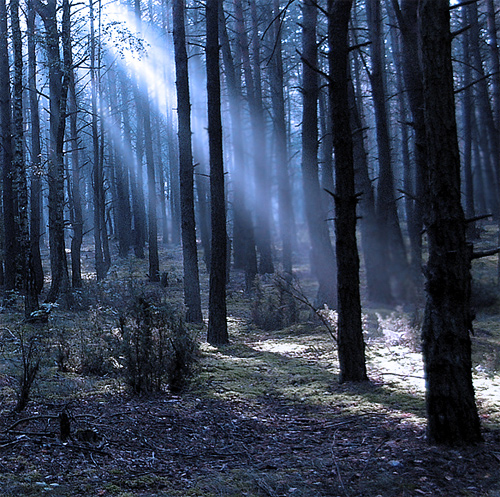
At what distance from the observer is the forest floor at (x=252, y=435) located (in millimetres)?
4016

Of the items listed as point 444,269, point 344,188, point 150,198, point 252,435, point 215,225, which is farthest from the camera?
point 150,198

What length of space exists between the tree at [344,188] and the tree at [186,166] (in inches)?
251

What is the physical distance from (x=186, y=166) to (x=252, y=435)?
8.82m

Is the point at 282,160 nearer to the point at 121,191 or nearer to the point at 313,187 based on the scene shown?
the point at 313,187

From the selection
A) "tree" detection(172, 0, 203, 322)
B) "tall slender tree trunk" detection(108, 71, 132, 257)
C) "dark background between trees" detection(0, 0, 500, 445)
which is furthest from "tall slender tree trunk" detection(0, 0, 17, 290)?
"tall slender tree trunk" detection(108, 71, 132, 257)

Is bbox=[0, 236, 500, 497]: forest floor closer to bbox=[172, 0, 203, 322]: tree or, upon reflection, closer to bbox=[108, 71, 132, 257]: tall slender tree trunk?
bbox=[172, 0, 203, 322]: tree

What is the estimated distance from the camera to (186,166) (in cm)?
1328

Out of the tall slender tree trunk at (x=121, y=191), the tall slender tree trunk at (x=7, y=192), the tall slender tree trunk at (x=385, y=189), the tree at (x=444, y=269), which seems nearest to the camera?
the tall slender tree trunk at (x=385, y=189)

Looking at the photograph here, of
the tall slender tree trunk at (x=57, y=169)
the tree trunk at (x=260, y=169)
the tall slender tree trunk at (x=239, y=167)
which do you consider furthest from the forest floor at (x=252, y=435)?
the tree trunk at (x=260, y=169)

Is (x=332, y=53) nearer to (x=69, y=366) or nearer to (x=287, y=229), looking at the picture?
(x=69, y=366)

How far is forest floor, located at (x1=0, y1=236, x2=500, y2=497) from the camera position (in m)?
4.02

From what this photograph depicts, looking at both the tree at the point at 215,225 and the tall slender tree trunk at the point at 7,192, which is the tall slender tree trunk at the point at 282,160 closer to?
the tree at the point at 215,225

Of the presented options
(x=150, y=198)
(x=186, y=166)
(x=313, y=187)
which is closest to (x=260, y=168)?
(x=150, y=198)

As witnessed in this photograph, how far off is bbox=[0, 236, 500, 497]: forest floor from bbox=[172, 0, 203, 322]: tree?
14.1 ft
